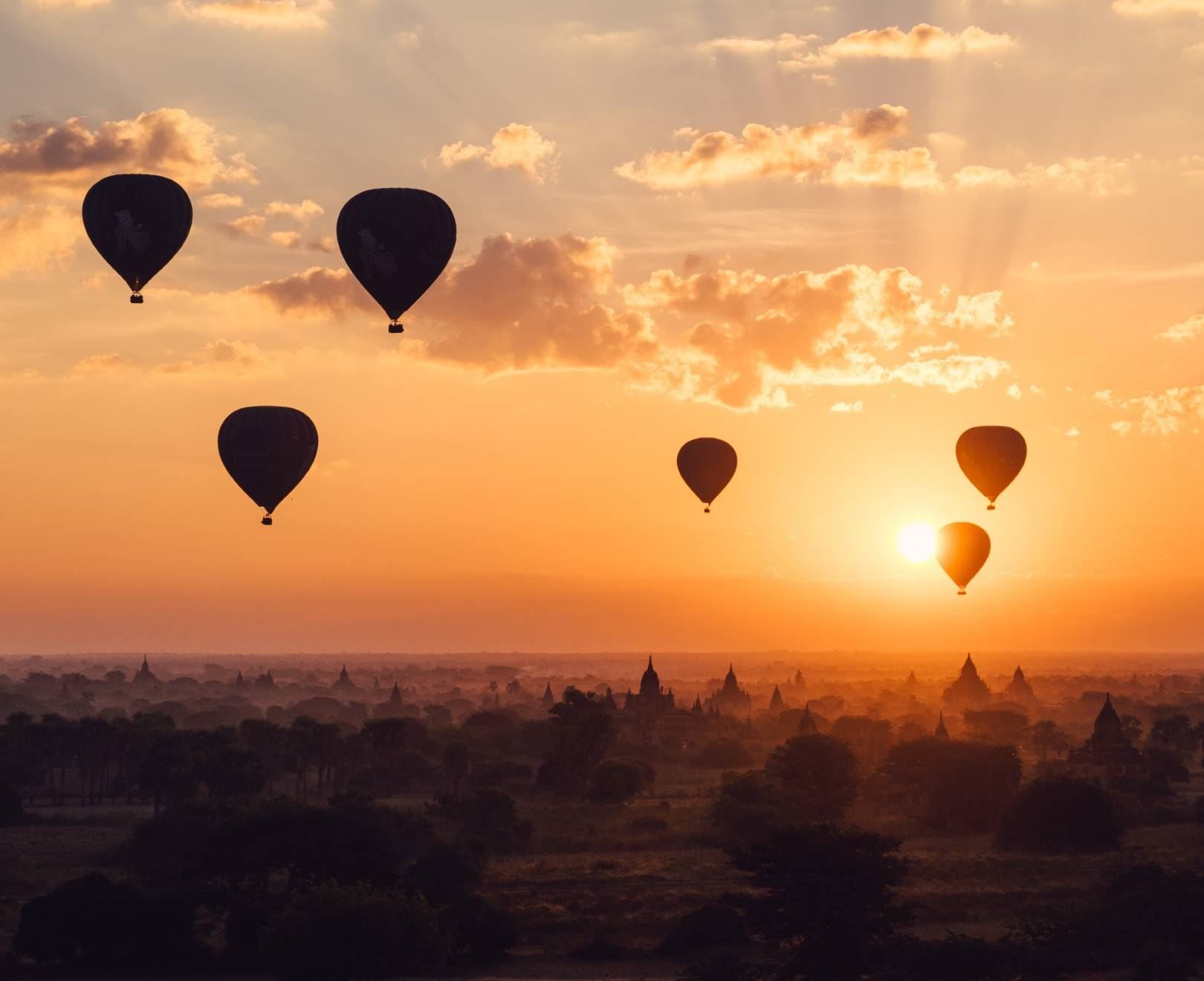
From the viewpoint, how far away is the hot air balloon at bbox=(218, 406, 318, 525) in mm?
Answer: 56500

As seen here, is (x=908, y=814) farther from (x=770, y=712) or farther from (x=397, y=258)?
(x=770, y=712)

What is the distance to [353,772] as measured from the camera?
9412cm

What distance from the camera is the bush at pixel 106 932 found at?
4609 cm

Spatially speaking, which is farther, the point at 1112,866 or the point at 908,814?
the point at 908,814

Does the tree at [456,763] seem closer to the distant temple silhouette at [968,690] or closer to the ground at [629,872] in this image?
the ground at [629,872]

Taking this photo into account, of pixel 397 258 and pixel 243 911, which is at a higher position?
pixel 397 258

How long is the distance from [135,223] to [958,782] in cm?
4563

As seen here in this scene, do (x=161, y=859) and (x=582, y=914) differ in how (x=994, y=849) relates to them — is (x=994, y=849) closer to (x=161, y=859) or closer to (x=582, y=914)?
(x=582, y=914)

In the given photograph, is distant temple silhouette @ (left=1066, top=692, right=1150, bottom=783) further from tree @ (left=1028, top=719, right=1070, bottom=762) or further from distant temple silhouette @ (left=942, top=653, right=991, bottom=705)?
distant temple silhouette @ (left=942, top=653, right=991, bottom=705)

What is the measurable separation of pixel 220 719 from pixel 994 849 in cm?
10408

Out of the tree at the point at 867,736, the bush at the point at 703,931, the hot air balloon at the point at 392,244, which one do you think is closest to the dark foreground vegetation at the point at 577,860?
the bush at the point at 703,931

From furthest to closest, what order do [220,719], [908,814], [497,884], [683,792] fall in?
[220,719]
[683,792]
[908,814]
[497,884]

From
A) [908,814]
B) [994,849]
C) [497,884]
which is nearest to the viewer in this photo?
[497,884]

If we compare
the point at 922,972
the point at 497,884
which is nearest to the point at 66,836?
the point at 497,884
